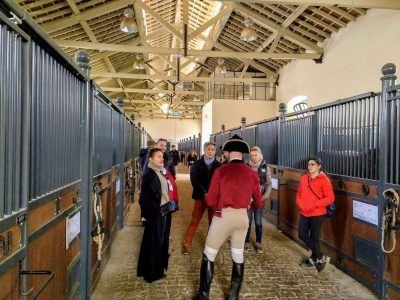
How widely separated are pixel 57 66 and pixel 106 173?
182 cm

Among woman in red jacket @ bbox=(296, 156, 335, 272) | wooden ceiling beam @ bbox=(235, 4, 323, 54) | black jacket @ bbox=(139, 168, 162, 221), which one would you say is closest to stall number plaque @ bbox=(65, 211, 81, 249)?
black jacket @ bbox=(139, 168, 162, 221)

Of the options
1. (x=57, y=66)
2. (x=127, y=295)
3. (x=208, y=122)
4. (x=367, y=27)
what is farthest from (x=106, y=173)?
(x=208, y=122)

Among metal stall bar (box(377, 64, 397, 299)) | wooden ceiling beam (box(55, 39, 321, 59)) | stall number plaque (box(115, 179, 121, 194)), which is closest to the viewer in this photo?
metal stall bar (box(377, 64, 397, 299))

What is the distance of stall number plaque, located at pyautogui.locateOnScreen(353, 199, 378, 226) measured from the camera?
10.3ft

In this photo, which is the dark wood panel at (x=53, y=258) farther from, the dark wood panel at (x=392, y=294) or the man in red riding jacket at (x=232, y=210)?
the dark wood panel at (x=392, y=294)

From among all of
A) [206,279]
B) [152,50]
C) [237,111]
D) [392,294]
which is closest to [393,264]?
[392,294]

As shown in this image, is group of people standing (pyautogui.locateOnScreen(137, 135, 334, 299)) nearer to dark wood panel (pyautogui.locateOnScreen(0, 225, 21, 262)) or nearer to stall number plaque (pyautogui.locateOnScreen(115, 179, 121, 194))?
stall number plaque (pyautogui.locateOnScreen(115, 179, 121, 194))

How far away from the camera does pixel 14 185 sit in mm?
1425

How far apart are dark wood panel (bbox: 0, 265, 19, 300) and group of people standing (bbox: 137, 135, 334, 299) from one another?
1.65 meters

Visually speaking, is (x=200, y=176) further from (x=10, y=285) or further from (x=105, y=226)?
(x=10, y=285)

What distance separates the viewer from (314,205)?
357cm

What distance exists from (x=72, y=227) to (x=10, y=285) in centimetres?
99

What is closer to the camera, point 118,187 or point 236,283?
point 236,283

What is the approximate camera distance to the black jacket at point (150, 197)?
3203 millimetres
